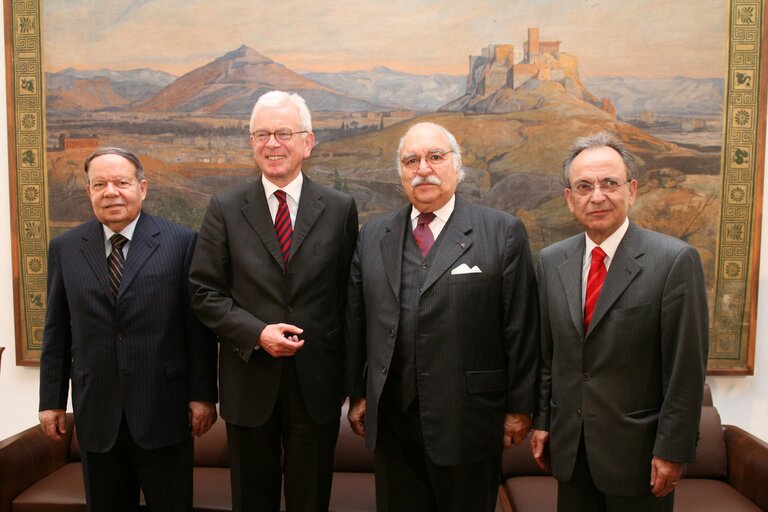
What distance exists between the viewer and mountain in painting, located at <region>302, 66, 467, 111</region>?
339 centimetres

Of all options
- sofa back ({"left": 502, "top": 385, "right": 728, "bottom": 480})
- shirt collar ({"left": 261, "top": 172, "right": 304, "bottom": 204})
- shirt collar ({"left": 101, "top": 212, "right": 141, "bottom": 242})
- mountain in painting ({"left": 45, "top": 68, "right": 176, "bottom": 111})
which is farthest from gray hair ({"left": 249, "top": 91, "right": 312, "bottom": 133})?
sofa back ({"left": 502, "top": 385, "right": 728, "bottom": 480})

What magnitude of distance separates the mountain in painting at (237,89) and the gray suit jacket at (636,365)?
196 cm

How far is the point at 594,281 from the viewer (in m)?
1.95

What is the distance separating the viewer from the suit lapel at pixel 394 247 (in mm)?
2143

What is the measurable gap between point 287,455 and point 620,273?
134 centimetres

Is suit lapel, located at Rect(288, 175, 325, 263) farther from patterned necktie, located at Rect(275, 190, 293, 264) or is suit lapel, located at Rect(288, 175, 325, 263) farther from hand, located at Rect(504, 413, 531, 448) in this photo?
hand, located at Rect(504, 413, 531, 448)

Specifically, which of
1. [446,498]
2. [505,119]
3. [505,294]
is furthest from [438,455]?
[505,119]

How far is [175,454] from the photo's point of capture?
2354mm

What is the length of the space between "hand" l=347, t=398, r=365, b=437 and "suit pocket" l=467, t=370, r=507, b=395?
17.7 inches

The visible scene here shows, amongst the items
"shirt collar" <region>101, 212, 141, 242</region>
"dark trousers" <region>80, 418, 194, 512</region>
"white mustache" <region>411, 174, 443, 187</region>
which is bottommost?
"dark trousers" <region>80, 418, 194, 512</region>

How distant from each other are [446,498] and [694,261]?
1.15 m

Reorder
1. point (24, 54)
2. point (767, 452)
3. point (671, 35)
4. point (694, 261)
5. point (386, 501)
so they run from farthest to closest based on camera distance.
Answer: point (24, 54) → point (671, 35) → point (767, 452) → point (386, 501) → point (694, 261)

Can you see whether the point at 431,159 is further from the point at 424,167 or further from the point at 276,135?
the point at 276,135

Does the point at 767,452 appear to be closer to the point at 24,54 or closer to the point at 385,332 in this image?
the point at 385,332
